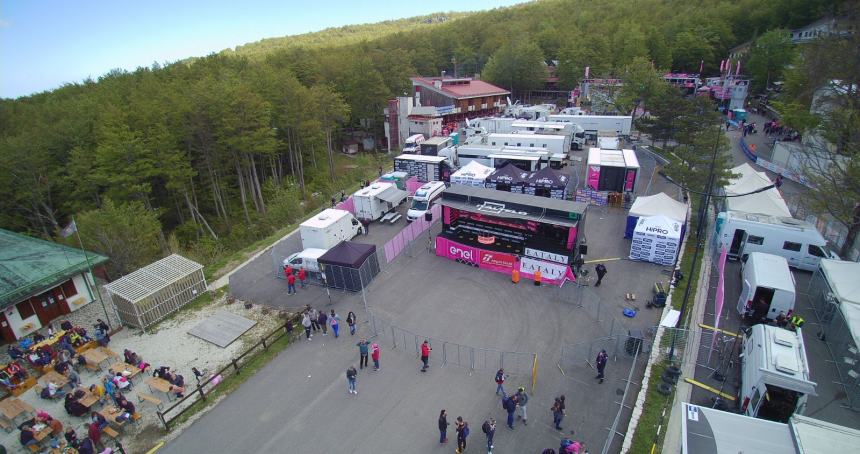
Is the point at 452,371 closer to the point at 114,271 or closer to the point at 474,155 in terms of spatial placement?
the point at 114,271

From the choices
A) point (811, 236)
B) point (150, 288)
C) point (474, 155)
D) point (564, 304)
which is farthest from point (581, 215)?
point (150, 288)

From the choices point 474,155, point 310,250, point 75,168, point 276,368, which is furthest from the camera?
point 474,155

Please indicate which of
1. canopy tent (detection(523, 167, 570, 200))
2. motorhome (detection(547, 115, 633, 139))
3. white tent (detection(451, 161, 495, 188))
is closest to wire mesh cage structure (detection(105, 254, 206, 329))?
white tent (detection(451, 161, 495, 188))

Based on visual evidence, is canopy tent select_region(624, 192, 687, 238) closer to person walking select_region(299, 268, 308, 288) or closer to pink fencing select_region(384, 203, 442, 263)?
pink fencing select_region(384, 203, 442, 263)

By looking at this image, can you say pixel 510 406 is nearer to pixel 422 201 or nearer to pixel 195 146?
pixel 422 201

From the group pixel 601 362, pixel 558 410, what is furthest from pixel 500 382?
pixel 601 362

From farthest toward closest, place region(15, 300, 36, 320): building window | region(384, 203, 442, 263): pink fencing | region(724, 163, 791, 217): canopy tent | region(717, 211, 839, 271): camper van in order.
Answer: region(384, 203, 442, 263): pink fencing
region(724, 163, 791, 217): canopy tent
region(717, 211, 839, 271): camper van
region(15, 300, 36, 320): building window

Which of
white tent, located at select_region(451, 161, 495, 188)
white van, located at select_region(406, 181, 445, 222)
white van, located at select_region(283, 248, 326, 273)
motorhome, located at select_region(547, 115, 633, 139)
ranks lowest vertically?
white van, located at select_region(283, 248, 326, 273)
